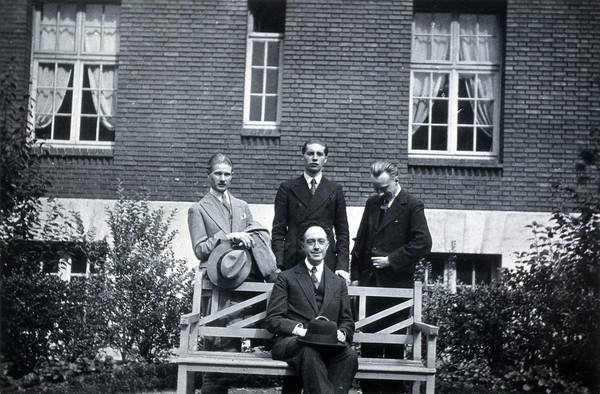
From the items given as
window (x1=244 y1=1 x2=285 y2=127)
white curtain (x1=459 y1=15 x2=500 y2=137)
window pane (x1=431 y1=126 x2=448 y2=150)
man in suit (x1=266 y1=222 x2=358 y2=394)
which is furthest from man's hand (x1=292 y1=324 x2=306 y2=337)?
white curtain (x1=459 y1=15 x2=500 y2=137)

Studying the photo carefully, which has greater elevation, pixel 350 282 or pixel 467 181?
pixel 467 181

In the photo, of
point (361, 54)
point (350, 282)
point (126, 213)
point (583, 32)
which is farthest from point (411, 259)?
point (583, 32)

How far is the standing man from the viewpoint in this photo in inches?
259

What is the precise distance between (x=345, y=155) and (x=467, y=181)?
1738 millimetres

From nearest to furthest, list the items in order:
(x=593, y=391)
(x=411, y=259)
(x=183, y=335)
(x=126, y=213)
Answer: (x=183, y=335) → (x=411, y=259) → (x=593, y=391) → (x=126, y=213)

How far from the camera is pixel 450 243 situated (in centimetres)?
1075

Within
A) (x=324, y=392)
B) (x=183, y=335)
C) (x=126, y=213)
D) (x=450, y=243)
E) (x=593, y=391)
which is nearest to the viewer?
(x=324, y=392)

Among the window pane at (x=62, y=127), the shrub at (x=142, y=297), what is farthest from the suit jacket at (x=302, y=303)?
the window pane at (x=62, y=127)

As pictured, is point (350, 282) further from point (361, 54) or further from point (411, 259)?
point (361, 54)

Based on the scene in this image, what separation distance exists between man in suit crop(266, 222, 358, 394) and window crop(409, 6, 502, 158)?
572cm

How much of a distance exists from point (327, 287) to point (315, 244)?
0.36m

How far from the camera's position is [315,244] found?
5945 millimetres

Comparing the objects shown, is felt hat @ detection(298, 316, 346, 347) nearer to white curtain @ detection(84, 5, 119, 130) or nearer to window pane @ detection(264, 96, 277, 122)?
window pane @ detection(264, 96, 277, 122)

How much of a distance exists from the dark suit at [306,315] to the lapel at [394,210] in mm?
718
